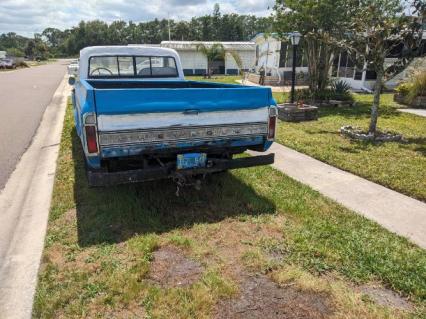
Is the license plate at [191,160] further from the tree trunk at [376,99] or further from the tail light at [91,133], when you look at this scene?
the tree trunk at [376,99]

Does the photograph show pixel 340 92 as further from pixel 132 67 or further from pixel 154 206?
pixel 154 206

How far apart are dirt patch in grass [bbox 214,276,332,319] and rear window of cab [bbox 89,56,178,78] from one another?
5431 mm

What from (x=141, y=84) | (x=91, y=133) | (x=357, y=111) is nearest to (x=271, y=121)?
(x=91, y=133)

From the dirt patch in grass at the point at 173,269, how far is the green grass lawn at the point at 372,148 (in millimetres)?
3505

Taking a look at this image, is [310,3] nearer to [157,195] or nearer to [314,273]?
[157,195]

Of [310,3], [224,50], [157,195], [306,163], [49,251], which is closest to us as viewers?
[49,251]

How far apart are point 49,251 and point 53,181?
2340 mm

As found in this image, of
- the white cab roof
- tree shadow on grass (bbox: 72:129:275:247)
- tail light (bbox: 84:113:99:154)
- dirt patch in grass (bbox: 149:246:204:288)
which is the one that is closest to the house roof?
the white cab roof

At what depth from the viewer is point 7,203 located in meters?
5.13

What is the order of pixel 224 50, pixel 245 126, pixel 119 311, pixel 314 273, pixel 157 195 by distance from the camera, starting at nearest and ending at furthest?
1. pixel 119 311
2. pixel 314 273
3. pixel 245 126
4. pixel 157 195
5. pixel 224 50

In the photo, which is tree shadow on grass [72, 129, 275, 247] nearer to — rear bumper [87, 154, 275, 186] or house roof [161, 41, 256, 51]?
rear bumper [87, 154, 275, 186]

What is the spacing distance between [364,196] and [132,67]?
16.5 ft

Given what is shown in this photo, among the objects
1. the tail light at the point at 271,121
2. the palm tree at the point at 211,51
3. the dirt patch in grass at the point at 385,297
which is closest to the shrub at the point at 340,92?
the tail light at the point at 271,121

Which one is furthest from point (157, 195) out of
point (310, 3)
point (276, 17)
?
point (276, 17)
